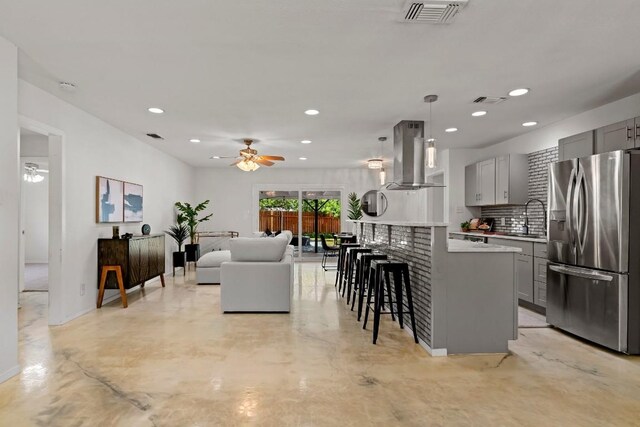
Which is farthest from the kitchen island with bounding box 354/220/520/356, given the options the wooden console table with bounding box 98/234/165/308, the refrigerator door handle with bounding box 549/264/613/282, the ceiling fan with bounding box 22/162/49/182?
the ceiling fan with bounding box 22/162/49/182

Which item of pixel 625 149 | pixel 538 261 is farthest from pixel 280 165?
pixel 625 149

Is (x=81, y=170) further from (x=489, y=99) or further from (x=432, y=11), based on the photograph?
(x=489, y=99)

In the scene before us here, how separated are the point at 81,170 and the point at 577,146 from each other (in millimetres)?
5667

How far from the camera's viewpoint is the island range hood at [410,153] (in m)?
4.86

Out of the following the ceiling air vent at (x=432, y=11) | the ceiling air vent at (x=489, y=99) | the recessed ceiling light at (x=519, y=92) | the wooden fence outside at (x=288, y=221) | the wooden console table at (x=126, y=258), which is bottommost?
the wooden console table at (x=126, y=258)

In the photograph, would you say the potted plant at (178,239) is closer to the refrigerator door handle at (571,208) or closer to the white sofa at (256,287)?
the white sofa at (256,287)

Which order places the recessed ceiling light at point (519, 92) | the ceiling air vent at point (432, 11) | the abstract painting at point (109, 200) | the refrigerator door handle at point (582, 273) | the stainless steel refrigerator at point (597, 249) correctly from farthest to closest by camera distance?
the abstract painting at point (109, 200), the recessed ceiling light at point (519, 92), the refrigerator door handle at point (582, 273), the stainless steel refrigerator at point (597, 249), the ceiling air vent at point (432, 11)

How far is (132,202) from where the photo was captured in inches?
223

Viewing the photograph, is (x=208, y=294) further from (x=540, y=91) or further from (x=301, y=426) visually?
(x=540, y=91)

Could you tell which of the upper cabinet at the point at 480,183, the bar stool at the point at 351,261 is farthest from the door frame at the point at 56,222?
the upper cabinet at the point at 480,183

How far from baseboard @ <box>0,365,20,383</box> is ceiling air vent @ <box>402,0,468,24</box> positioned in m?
3.70

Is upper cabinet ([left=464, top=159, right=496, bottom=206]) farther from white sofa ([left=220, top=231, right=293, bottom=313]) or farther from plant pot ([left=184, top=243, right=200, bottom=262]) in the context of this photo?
plant pot ([left=184, top=243, right=200, bottom=262])

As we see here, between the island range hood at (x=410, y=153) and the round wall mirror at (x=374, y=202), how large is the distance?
4459mm

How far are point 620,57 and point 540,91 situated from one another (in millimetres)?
808
